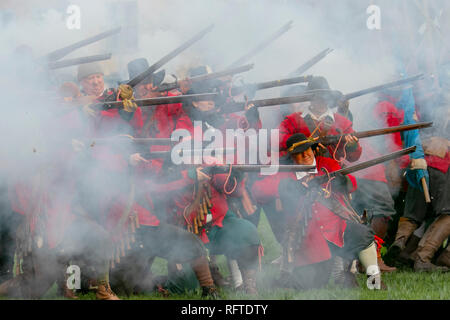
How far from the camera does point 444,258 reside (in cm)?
645

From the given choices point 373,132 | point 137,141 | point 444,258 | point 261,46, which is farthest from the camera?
point 444,258

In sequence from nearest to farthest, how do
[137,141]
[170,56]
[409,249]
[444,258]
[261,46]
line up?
[137,141]
[170,56]
[261,46]
[444,258]
[409,249]

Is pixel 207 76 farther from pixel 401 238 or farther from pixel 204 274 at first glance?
pixel 401 238

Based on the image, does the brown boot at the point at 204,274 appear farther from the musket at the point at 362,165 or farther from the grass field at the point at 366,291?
the musket at the point at 362,165

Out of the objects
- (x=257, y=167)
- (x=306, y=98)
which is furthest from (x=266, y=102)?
(x=257, y=167)

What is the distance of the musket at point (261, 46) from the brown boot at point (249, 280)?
1.79 meters

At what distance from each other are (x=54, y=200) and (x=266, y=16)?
8.06 feet

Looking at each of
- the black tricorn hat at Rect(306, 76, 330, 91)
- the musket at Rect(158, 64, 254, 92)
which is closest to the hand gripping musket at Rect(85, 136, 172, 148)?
the musket at Rect(158, 64, 254, 92)

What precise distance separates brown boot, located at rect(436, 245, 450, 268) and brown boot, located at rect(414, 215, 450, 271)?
0.25 feet

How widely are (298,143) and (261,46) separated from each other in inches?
38.8
